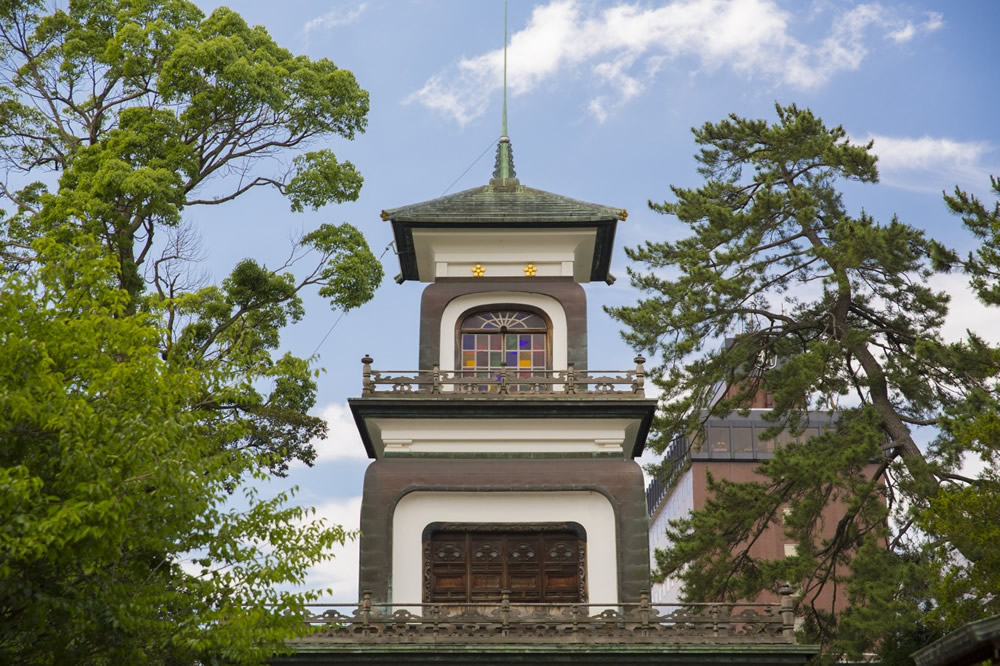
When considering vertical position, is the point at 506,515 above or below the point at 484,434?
below

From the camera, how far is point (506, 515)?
21.7 meters

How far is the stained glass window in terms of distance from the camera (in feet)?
77.9

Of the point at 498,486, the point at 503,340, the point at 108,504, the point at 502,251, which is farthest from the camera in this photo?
the point at 502,251

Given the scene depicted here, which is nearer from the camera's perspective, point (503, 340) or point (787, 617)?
point (787, 617)

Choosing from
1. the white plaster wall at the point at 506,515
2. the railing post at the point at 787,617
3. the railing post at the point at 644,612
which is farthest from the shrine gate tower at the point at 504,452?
the railing post at the point at 787,617

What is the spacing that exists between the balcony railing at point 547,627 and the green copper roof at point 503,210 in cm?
779

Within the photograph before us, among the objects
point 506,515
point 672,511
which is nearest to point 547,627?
point 506,515

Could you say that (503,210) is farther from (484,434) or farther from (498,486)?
(498,486)

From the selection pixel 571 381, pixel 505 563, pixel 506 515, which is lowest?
pixel 505 563

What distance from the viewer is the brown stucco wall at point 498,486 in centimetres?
2109

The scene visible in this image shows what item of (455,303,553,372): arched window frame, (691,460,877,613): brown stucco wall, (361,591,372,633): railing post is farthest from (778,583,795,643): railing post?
(691,460,877,613): brown stucco wall

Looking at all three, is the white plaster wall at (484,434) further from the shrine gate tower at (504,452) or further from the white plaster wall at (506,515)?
the white plaster wall at (506,515)

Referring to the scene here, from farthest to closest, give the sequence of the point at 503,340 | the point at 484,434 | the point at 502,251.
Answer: the point at 502,251 < the point at 503,340 < the point at 484,434

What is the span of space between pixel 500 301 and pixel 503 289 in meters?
0.25
